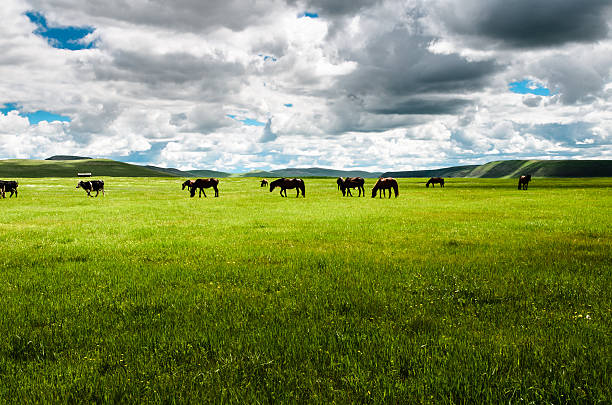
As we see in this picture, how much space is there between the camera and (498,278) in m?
9.01

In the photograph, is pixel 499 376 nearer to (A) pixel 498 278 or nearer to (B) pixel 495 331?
(B) pixel 495 331

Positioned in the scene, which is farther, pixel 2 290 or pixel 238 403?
pixel 2 290

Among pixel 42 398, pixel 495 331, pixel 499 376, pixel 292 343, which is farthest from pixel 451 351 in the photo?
pixel 42 398

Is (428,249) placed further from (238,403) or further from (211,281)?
(238,403)

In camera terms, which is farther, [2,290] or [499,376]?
[2,290]

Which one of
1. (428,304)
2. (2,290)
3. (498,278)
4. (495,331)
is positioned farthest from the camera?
(498,278)

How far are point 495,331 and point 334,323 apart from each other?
2.67 m

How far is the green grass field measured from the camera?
441 cm

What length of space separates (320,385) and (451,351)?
209 cm

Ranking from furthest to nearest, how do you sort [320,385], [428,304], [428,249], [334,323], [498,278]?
[428,249] → [498,278] → [428,304] → [334,323] → [320,385]

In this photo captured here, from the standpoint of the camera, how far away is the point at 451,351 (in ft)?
17.0

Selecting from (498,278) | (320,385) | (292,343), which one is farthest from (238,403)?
(498,278)

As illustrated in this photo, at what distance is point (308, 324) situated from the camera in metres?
6.20

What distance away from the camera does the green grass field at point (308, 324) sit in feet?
14.5
